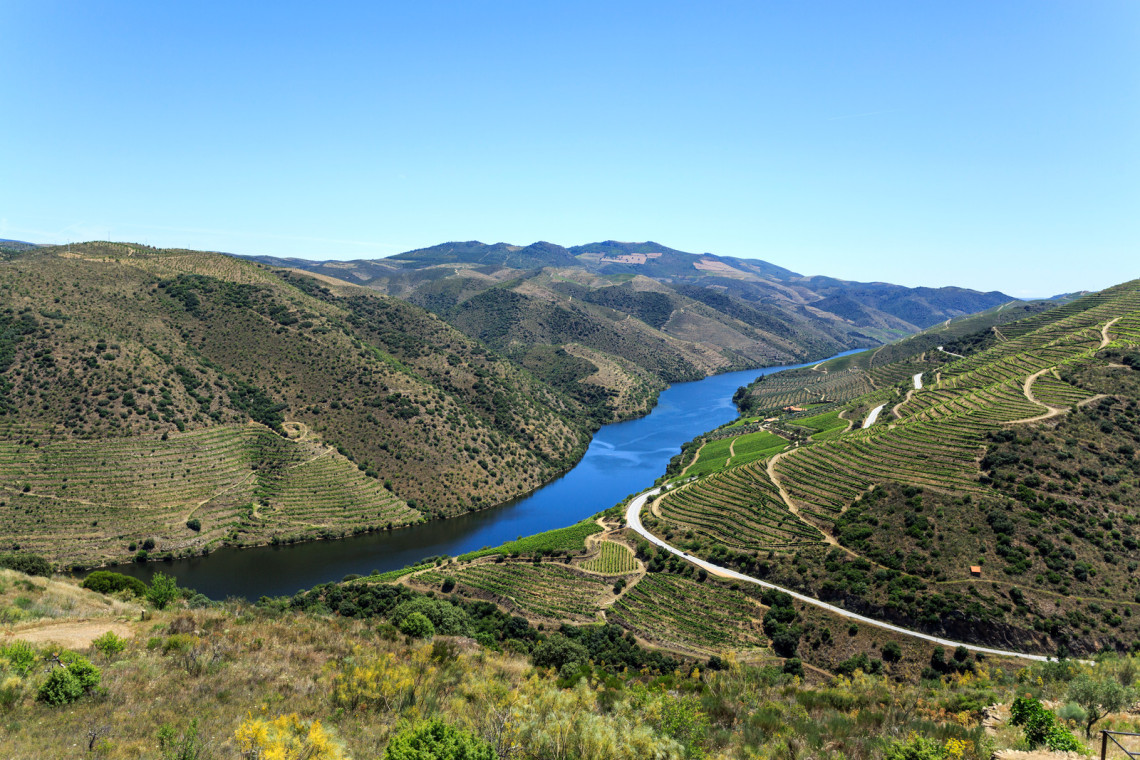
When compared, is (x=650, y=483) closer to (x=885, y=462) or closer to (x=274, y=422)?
(x=885, y=462)

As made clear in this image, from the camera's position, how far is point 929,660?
3828cm

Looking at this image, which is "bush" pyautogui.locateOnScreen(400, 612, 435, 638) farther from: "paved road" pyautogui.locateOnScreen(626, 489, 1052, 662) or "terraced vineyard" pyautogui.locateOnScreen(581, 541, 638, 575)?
"paved road" pyautogui.locateOnScreen(626, 489, 1052, 662)

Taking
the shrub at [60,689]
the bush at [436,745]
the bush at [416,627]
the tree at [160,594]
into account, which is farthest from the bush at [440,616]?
the bush at [436,745]

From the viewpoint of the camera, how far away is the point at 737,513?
6038 cm

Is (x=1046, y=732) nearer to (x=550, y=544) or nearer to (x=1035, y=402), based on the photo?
(x=550, y=544)

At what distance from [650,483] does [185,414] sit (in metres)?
69.5

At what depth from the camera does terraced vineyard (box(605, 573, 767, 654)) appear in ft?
141

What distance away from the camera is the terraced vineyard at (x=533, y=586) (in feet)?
160

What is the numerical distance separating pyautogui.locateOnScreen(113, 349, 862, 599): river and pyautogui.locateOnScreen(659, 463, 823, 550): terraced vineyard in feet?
65.7

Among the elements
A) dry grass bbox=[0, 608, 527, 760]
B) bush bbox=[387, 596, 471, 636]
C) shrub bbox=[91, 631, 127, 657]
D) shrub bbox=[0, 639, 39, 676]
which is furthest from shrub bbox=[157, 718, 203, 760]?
bush bbox=[387, 596, 471, 636]

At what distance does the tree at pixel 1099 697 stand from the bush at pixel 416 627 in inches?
1175

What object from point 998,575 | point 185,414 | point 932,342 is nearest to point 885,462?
point 998,575

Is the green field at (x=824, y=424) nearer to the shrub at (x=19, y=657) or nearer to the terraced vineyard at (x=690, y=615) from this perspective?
the terraced vineyard at (x=690, y=615)

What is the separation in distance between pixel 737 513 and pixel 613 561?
14.7m
